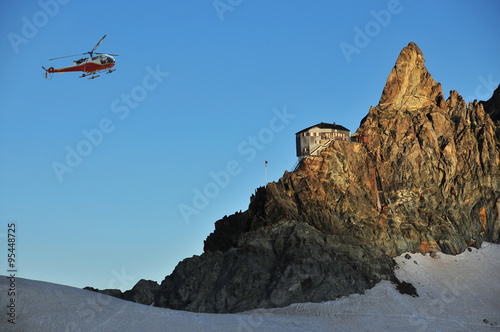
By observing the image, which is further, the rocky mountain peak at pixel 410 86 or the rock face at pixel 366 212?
the rocky mountain peak at pixel 410 86

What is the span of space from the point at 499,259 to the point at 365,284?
34.1 meters

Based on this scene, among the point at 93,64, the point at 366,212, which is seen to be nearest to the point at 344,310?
the point at 366,212

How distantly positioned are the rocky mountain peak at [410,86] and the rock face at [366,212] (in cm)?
22

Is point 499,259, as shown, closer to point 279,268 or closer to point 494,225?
point 494,225

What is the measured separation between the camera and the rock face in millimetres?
156250

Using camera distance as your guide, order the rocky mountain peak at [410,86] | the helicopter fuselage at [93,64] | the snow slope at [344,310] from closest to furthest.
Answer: the snow slope at [344,310] < the helicopter fuselage at [93,64] < the rocky mountain peak at [410,86]

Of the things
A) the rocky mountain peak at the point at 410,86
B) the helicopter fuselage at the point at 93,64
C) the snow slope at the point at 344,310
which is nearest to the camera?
A: the snow slope at the point at 344,310

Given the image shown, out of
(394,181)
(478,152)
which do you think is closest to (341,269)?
(394,181)

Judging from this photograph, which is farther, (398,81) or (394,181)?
(398,81)

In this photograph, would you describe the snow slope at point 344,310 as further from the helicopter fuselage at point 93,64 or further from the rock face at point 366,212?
the helicopter fuselage at point 93,64

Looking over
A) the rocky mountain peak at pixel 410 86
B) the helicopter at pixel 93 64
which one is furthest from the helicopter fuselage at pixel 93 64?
the rocky mountain peak at pixel 410 86

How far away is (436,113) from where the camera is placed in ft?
623

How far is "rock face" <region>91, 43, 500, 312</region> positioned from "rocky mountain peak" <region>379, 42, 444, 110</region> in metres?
0.22

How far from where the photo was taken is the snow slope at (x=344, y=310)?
134625 millimetres
